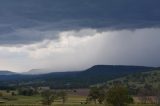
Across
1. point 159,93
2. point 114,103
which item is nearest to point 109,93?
point 114,103

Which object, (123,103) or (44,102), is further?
(44,102)

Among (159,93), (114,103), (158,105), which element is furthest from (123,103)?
(159,93)

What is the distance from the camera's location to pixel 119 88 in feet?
484

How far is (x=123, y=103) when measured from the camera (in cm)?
14562

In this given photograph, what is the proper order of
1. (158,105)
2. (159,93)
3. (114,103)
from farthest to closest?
(159,93) → (158,105) → (114,103)

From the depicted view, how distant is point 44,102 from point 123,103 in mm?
62363

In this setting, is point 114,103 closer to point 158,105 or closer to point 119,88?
point 119,88

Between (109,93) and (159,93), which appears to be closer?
(109,93)

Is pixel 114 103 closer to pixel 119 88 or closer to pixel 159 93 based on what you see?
pixel 119 88

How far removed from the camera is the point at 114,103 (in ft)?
474

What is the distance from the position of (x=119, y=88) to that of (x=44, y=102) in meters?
60.9

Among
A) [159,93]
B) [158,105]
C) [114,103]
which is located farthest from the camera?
[159,93]

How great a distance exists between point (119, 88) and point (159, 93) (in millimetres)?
52047

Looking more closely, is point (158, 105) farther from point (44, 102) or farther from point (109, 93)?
point (44, 102)
